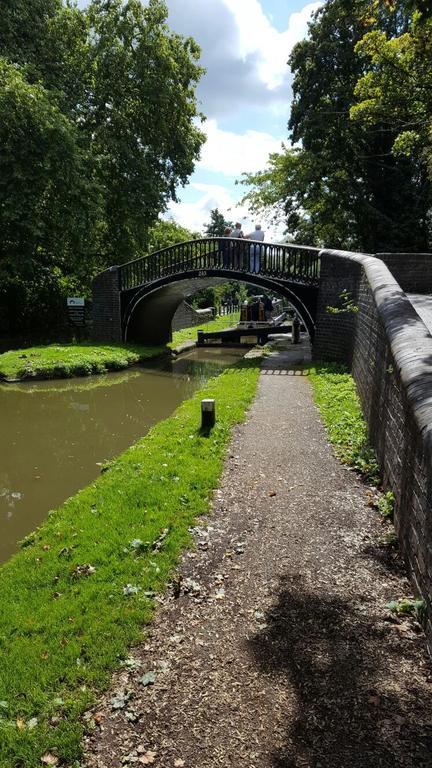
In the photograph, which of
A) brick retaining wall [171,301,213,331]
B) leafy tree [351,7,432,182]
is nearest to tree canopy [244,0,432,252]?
leafy tree [351,7,432,182]

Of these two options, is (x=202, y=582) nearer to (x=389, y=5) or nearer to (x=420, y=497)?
(x=420, y=497)

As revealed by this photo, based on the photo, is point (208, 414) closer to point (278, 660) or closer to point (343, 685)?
point (278, 660)

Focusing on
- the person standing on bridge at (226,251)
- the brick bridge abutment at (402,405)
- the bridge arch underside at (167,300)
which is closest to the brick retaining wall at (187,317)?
the bridge arch underside at (167,300)

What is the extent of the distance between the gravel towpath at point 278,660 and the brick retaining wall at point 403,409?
13.7 inches

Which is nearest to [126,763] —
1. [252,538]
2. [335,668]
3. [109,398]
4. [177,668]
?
[177,668]

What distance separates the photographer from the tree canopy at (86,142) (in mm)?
15141

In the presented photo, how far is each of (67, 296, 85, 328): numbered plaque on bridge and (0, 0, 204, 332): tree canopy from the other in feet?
4.53

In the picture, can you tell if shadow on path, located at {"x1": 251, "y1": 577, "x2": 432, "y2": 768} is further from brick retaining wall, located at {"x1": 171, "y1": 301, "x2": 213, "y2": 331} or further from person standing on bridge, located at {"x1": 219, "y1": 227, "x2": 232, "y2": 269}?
brick retaining wall, located at {"x1": 171, "y1": 301, "x2": 213, "y2": 331}

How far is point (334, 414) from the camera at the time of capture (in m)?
7.32

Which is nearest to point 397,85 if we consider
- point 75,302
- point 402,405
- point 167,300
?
point 402,405

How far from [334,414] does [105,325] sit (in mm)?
13321

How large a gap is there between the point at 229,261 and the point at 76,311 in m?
7.48

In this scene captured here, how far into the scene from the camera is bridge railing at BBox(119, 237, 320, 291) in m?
13.6

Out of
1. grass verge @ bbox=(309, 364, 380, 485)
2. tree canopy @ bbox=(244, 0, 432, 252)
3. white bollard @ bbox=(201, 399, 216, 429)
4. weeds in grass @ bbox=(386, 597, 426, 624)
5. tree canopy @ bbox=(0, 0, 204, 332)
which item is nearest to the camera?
weeds in grass @ bbox=(386, 597, 426, 624)
